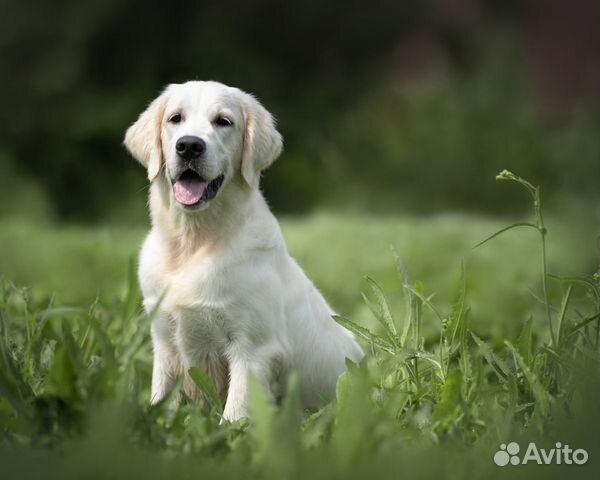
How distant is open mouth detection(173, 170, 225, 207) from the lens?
3311 millimetres

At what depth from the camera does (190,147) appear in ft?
10.6

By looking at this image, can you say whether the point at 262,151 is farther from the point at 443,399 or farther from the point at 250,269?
the point at 443,399

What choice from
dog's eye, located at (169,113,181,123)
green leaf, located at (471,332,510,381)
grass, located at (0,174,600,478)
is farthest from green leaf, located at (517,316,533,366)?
dog's eye, located at (169,113,181,123)

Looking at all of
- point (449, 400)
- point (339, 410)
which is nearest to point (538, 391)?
point (449, 400)

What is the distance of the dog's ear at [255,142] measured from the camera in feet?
11.3

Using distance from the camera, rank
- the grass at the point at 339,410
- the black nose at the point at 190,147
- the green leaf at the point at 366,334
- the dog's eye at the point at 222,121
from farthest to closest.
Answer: the dog's eye at the point at 222,121
the black nose at the point at 190,147
the green leaf at the point at 366,334
the grass at the point at 339,410

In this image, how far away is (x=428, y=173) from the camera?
12875mm

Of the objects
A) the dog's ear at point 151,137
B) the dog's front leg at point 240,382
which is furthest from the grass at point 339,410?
the dog's ear at point 151,137

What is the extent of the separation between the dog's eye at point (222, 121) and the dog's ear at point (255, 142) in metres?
0.11

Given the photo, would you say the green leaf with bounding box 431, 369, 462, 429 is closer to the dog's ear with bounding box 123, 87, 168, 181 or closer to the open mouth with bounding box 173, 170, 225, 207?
the open mouth with bounding box 173, 170, 225, 207

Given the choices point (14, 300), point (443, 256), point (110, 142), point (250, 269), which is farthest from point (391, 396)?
point (110, 142)

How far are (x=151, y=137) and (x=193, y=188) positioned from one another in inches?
10.7

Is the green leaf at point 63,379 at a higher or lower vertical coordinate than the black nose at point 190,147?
lower

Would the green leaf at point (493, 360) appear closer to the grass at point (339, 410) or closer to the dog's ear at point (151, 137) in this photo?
the grass at point (339, 410)
